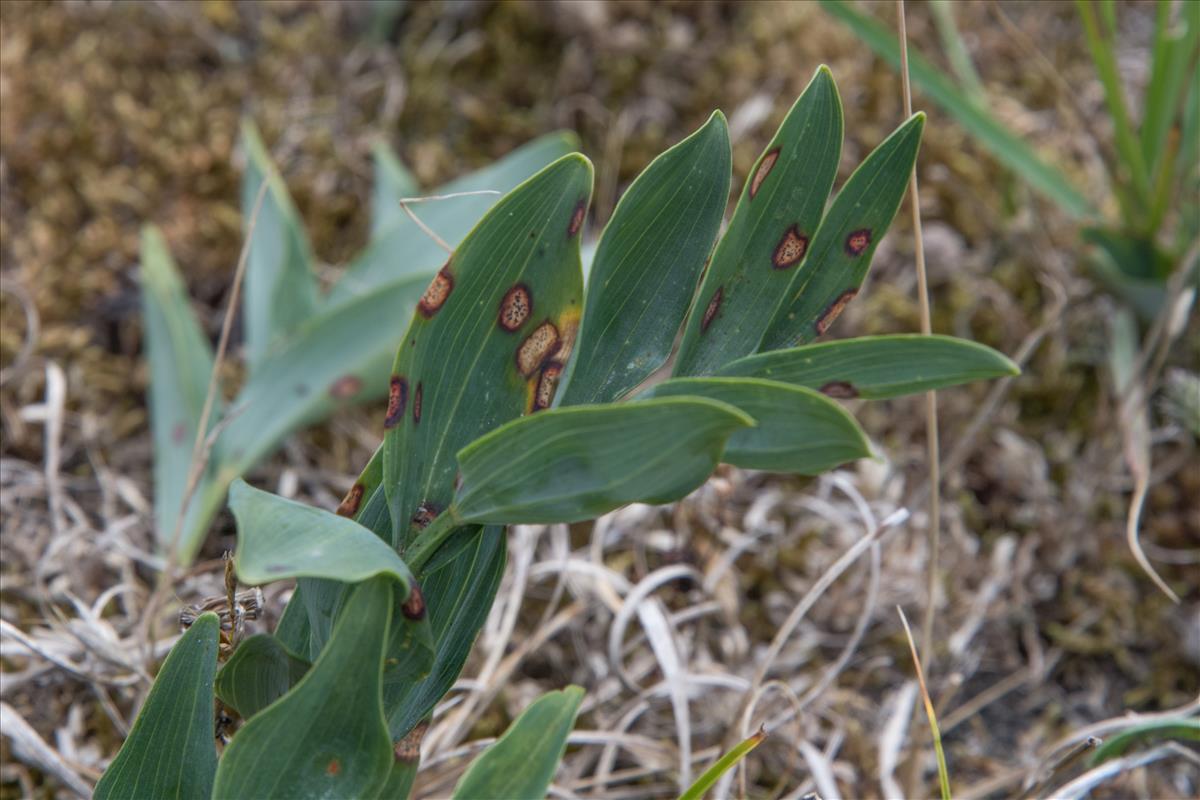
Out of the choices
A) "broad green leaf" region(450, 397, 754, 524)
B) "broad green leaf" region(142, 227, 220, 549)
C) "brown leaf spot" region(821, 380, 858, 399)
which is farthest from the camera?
"broad green leaf" region(142, 227, 220, 549)

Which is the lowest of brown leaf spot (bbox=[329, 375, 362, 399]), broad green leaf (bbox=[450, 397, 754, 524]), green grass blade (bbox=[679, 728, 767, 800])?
green grass blade (bbox=[679, 728, 767, 800])

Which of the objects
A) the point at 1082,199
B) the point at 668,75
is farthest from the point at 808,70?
the point at 1082,199

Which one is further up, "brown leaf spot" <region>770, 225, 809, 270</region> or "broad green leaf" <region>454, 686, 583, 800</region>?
"brown leaf spot" <region>770, 225, 809, 270</region>

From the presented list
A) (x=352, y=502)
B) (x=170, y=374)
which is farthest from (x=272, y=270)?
(x=352, y=502)

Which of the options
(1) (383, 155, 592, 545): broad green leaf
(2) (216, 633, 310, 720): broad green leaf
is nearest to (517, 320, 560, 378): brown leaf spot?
(1) (383, 155, 592, 545): broad green leaf

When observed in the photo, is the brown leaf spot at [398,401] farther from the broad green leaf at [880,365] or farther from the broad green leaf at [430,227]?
the broad green leaf at [430,227]

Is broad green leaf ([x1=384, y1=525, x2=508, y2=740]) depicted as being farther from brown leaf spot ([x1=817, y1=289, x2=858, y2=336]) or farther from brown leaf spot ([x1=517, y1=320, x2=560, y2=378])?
brown leaf spot ([x1=817, y1=289, x2=858, y2=336])

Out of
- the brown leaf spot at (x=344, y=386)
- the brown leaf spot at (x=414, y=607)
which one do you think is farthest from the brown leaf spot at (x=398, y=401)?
the brown leaf spot at (x=344, y=386)
